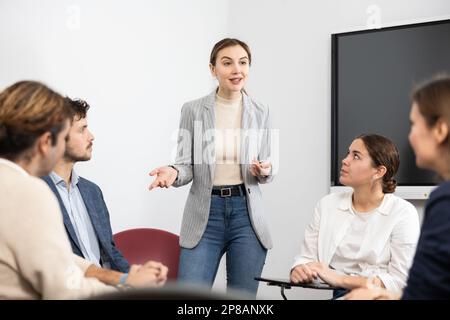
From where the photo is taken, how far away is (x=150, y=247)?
287 cm

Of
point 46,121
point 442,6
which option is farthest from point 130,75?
point 46,121

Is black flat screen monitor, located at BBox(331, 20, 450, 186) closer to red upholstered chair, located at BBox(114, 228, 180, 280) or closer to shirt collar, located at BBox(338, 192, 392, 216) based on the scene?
shirt collar, located at BBox(338, 192, 392, 216)

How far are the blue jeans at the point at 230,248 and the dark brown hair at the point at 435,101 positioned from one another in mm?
1329

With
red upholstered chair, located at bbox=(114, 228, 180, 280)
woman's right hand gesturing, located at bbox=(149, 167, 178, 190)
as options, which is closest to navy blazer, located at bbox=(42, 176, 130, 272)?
woman's right hand gesturing, located at bbox=(149, 167, 178, 190)

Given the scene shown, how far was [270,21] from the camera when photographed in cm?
414

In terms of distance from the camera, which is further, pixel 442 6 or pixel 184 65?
pixel 184 65

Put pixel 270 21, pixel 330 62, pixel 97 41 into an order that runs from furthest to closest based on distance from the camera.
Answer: pixel 270 21
pixel 330 62
pixel 97 41

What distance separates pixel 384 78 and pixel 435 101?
88.9 inches

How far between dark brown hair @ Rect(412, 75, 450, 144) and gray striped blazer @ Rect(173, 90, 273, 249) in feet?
4.23

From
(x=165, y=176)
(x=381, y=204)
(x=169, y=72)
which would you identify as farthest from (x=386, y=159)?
(x=169, y=72)

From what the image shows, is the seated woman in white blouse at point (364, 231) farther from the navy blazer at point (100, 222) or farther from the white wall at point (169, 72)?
Result: the white wall at point (169, 72)
